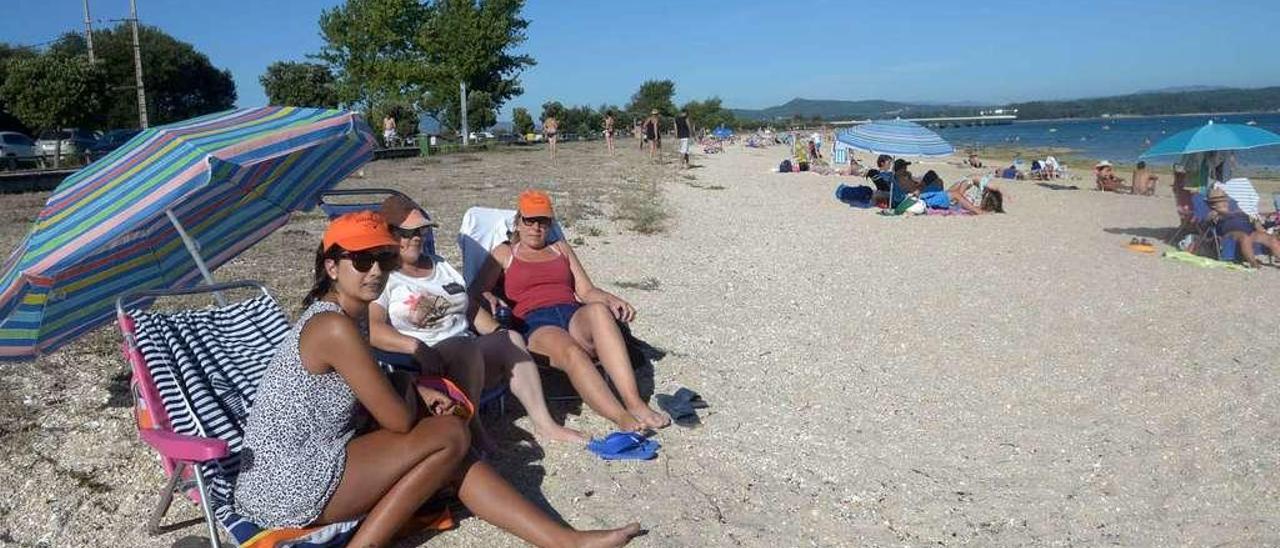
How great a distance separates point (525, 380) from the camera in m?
4.09

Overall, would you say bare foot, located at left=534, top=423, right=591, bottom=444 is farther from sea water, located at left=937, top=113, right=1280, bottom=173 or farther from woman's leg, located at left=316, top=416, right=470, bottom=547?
sea water, located at left=937, top=113, right=1280, bottom=173

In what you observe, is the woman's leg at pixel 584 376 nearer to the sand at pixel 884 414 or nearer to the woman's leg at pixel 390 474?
the sand at pixel 884 414

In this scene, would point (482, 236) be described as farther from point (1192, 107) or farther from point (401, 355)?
point (1192, 107)

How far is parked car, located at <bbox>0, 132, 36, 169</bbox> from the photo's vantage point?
24391 millimetres

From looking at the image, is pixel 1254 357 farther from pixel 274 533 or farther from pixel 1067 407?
pixel 274 533

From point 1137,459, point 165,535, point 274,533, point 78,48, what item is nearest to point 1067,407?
point 1137,459

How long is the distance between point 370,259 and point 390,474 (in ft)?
2.25

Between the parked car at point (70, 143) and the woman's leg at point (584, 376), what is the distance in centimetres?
2637

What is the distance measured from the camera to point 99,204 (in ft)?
10.3

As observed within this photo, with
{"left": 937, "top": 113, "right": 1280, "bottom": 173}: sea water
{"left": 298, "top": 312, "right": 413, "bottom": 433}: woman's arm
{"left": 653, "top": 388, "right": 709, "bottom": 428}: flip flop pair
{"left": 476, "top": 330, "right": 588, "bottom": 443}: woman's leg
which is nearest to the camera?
{"left": 298, "top": 312, "right": 413, "bottom": 433}: woman's arm

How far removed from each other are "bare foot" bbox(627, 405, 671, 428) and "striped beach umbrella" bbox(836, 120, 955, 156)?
409 inches

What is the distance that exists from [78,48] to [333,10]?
54.7ft

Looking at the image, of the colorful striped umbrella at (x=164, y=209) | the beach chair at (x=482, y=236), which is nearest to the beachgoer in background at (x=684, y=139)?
the beach chair at (x=482, y=236)

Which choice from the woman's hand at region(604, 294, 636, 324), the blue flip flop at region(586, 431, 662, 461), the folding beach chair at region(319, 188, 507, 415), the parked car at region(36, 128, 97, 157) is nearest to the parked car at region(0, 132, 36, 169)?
the parked car at region(36, 128, 97, 157)
